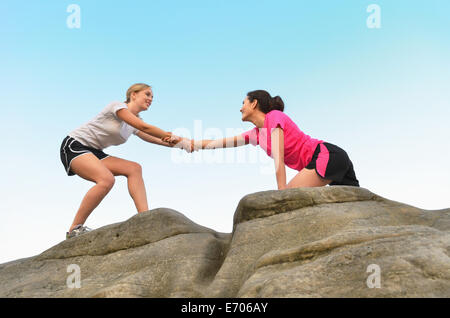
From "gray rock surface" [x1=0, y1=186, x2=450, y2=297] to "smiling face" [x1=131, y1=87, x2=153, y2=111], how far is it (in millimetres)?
2692

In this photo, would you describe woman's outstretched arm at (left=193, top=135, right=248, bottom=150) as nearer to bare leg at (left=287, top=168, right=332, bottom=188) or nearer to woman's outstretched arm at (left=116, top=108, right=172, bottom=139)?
woman's outstretched arm at (left=116, top=108, right=172, bottom=139)

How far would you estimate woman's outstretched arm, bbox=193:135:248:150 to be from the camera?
30.1 feet

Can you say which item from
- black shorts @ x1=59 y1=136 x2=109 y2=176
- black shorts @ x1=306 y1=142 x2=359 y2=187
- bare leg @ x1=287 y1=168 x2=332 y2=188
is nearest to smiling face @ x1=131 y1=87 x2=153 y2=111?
black shorts @ x1=59 y1=136 x2=109 y2=176

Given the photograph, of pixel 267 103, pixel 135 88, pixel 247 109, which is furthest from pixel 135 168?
pixel 267 103

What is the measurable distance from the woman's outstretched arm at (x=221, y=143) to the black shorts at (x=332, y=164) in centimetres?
169

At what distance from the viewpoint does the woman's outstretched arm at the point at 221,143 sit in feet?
30.1

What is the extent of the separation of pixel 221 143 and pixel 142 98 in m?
1.89

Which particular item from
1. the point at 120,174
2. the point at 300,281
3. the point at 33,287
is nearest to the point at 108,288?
the point at 33,287

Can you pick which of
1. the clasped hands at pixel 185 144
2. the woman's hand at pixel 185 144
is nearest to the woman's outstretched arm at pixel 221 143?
the clasped hands at pixel 185 144

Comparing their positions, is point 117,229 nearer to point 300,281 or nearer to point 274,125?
point 274,125

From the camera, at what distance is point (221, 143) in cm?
956

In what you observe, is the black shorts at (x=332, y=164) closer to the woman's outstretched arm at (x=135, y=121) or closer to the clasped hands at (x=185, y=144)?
the clasped hands at (x=185, y=144)

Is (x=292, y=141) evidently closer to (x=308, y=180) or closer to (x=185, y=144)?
(x=308, y=180)

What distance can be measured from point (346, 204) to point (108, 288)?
11.7 feet
